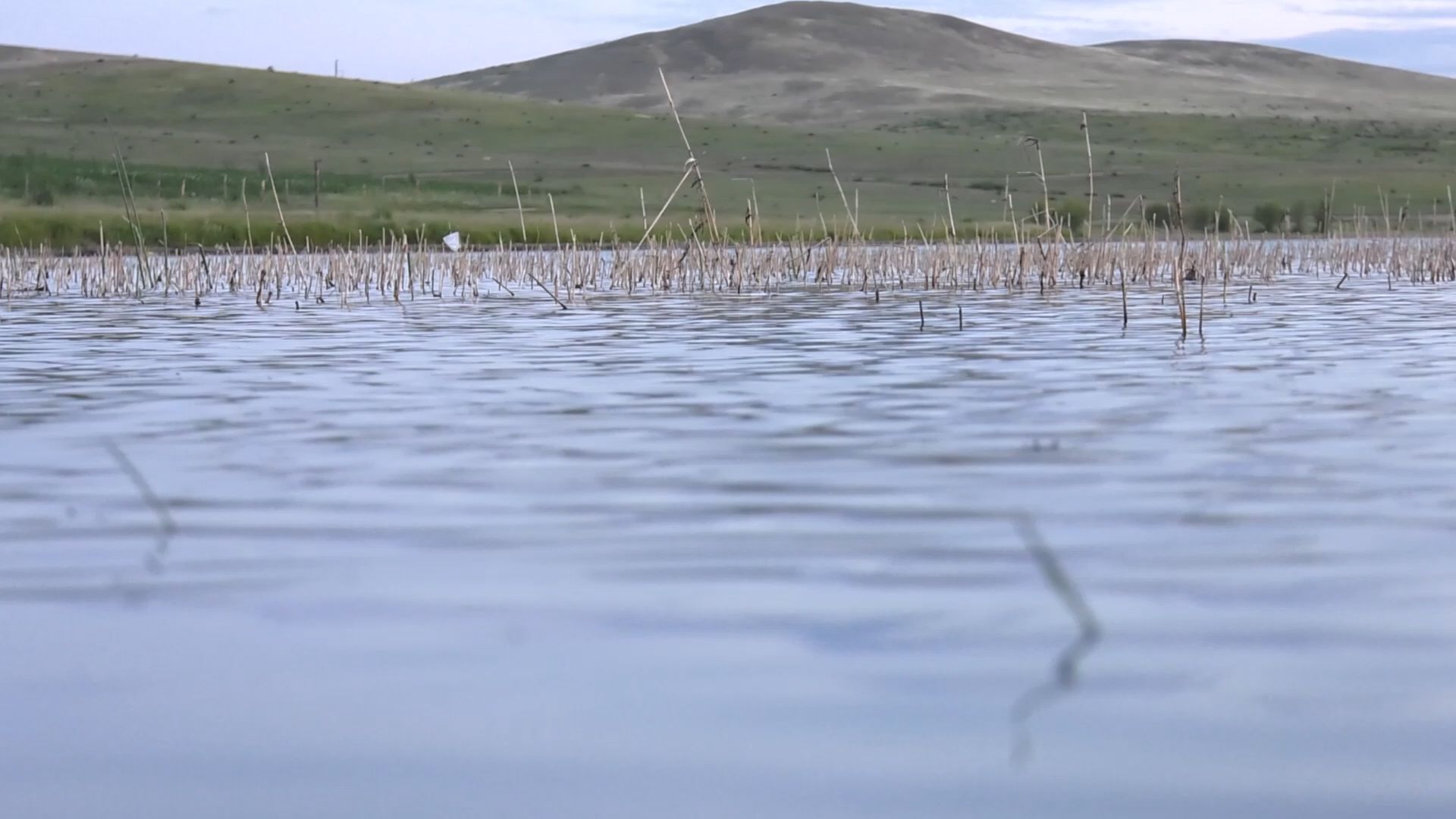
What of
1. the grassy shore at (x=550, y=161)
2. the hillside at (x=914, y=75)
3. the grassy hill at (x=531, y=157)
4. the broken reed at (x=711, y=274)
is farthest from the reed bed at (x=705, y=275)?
the hillside at (x=914, y=75)

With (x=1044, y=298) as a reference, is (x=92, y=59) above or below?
above

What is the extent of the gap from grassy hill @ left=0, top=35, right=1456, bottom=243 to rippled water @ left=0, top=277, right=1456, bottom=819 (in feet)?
94.7

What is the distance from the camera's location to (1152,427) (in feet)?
22.8

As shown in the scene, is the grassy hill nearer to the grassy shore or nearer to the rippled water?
the grassy shore

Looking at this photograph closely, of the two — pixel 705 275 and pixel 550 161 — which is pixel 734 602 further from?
pixel 550 161

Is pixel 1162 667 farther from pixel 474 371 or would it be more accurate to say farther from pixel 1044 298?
pixel 1044 298

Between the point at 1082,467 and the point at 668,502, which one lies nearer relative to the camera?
the point at 668,502

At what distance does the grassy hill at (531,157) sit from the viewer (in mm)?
46969

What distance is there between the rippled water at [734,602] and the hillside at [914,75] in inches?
3946

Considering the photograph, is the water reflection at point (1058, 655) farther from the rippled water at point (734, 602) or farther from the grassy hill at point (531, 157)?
the grassy hill at point (531, 157)

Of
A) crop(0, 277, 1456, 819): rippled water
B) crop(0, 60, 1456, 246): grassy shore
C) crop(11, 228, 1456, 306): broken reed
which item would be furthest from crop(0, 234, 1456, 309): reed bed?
crop(0, 60, 1456, 246): grassy shore

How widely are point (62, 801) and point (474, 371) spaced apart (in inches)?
273

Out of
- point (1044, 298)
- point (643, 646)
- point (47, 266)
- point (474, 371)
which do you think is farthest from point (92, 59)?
point (643, 646)

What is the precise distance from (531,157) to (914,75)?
5810cm
